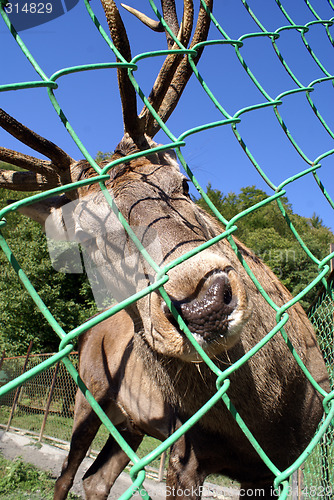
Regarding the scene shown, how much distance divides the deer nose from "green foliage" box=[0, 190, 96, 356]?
590 inches

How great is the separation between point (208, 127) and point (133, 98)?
3.26 feet

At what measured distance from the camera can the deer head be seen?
61.0 inches

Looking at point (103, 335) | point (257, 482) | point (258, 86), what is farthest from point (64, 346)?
point (103, 335)

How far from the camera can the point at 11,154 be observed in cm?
237

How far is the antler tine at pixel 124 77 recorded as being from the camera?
1727 millimetres

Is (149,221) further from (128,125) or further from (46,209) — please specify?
(46,209)

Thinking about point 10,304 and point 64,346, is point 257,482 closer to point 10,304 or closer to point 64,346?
point 64,346

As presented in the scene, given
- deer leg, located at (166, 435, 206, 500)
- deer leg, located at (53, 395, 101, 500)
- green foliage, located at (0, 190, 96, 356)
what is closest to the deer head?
deer leg, located at (166, 435, 206, 500)

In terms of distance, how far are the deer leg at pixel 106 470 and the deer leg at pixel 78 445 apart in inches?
7.8

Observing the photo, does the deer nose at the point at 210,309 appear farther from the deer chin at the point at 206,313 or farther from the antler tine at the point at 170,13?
the antler tine at the point at 170,13

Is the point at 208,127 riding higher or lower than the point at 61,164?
lower

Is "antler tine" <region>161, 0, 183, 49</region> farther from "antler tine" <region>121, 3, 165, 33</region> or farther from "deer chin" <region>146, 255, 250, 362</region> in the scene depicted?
"deer chin" <region>146, 255, 250, 362</region>

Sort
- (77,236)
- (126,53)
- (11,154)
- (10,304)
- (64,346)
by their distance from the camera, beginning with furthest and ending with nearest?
(10,304) < (77,236) < (11,154) < (126,53) < (64,346)

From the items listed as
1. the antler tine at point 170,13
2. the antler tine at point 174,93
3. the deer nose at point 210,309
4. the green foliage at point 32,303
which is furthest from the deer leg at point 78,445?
the green foliage at point 32,303
